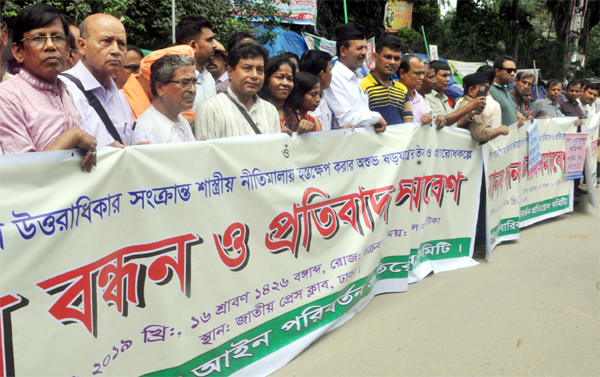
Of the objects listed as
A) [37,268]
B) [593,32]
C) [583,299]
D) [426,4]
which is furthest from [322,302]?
[593,32]

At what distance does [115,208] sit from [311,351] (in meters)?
1.60

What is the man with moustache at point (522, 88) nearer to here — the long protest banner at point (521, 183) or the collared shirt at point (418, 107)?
the long protest banner at point (521, 183)

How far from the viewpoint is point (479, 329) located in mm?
3680

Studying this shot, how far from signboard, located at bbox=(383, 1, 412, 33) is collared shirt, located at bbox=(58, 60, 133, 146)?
1388 cm

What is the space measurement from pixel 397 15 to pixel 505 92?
1087 centimetres

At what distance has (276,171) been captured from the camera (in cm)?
322

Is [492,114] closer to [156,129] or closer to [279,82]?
[279,82]

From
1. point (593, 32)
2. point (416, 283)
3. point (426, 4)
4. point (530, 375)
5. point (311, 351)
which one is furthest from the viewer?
point (593, 32)

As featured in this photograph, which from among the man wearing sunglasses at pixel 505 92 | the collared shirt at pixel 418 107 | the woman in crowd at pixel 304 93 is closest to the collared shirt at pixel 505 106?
the man wearing sunglasses at pixel 505 92

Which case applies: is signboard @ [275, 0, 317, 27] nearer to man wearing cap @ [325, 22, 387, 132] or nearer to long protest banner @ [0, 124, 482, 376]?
man wearing cap @ [325, 22, 387, 132]

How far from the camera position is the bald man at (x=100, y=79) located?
293 cm

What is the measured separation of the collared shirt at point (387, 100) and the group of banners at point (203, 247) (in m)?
0.33

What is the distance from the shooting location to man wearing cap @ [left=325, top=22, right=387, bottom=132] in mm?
4199

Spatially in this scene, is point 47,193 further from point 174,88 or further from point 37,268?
point 174,88
